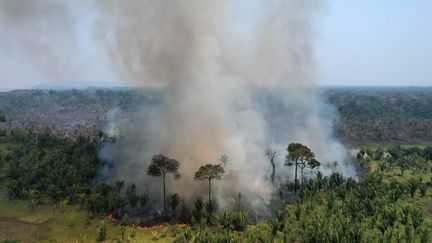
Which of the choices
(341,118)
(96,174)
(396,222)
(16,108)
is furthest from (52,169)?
(16,108)

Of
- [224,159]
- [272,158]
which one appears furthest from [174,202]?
[272,158]

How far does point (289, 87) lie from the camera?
296 ft

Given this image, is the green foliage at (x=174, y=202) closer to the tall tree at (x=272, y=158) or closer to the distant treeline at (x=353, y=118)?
the tall tree at (x=272, y=158)

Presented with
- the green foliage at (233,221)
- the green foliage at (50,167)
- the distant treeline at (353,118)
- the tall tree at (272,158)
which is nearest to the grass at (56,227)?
the green foliage at (50,167)

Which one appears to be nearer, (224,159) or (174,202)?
(174,202)

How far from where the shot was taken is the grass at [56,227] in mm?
39969

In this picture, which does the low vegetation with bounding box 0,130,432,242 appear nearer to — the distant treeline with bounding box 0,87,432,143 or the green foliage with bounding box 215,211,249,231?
the green foliage with bounding box 215,211,249,231

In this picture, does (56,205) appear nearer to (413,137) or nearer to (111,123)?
(111,123)

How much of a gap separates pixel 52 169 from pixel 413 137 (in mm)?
107513

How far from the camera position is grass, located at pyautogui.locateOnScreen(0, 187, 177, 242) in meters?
40.0

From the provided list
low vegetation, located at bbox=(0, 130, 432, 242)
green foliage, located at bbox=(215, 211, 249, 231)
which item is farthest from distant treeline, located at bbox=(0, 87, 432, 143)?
green foliage, located at bbox=(215, 211, 249, 231)

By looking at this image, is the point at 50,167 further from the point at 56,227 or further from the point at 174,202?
the point at 174,202

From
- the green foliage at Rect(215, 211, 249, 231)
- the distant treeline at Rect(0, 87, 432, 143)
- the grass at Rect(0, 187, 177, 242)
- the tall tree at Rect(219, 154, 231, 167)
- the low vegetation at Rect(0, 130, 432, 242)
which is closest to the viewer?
the low vegetation at Rect(0, 130, 432, 242)

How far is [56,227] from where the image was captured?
144 ft
